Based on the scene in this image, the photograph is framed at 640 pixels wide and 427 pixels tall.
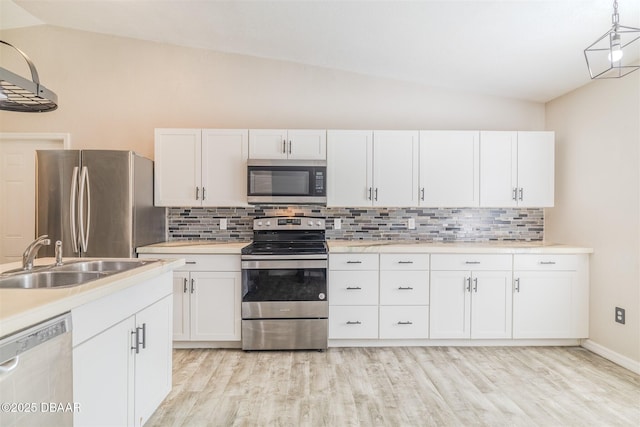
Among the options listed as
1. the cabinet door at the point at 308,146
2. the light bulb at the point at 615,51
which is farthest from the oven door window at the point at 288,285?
the light bulb at the point at 615,51

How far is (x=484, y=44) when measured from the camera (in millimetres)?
2672

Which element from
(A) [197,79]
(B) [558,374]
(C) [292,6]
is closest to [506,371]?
(B) [558,374]

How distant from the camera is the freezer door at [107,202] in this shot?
9.33 feet

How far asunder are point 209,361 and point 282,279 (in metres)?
0.90

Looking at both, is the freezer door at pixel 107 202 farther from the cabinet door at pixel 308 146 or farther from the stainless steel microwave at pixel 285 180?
the cabinet door at pixel 308 146

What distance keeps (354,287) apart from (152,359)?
5.75 ft

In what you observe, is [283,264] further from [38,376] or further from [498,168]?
[498,168]

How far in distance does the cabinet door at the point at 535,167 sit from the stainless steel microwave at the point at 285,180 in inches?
78.1

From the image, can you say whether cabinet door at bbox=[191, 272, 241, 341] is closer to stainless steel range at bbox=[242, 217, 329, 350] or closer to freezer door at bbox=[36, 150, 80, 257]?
stainless steel range at bbox=[242, 217, 329, 350]

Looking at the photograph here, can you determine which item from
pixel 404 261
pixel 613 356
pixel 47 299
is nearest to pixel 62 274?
pixel 47 299

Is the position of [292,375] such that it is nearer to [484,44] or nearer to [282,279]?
[282,279]

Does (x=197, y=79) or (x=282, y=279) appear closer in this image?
(x=282, y=279)

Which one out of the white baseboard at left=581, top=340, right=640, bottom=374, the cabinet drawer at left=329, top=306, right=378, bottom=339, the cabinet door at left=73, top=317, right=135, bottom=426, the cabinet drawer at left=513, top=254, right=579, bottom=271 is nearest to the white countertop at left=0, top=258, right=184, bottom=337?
the cabinet door at left=73, top=317, right=135, bottom=426

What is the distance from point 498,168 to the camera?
11.0 ft
